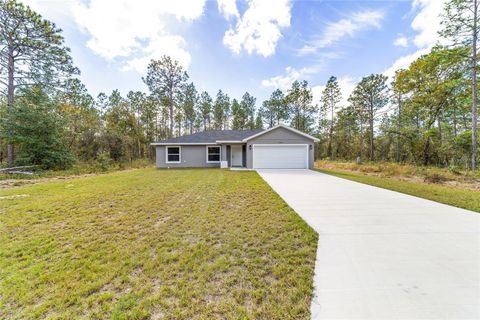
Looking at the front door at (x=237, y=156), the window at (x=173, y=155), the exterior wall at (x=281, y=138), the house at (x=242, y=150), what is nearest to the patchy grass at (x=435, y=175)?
the house at (x=242, y=150)

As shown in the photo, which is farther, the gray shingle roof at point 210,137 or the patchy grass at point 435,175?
the gray shingle roof at point 210,137

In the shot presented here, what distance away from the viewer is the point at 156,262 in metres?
2.55

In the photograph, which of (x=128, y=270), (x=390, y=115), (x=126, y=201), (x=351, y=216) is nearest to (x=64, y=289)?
(x=128, y=270)

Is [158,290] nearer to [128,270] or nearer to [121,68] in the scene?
[128,270]

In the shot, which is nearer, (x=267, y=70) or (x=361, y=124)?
(x=267, y=70)

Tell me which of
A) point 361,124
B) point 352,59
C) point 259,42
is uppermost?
point 259,42

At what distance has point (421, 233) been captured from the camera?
3.25 meters

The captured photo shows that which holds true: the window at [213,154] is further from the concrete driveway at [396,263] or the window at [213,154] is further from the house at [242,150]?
the concrete driveway at [396,263]

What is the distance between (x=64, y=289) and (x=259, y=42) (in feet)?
56.3

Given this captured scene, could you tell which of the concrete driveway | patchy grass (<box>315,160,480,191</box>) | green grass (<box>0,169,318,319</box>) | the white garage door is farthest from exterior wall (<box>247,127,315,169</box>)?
the concrete driveway

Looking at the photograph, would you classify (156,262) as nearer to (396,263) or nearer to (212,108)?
(396,263)

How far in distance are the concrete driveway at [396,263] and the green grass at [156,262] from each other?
30 centimetres

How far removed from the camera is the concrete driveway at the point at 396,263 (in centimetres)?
177

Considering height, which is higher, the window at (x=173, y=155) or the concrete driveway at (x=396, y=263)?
the window at (x=173, y=155)
